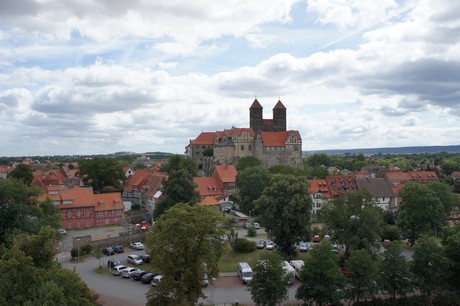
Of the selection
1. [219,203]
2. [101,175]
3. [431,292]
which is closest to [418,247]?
[431,292]

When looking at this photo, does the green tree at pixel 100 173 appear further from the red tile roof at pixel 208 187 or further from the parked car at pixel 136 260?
the parked car at pixel 136 260

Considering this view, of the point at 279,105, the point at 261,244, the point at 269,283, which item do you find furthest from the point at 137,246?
the point at 279,105

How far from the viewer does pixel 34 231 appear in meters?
36.9

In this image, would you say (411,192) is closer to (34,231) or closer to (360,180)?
(360,180)

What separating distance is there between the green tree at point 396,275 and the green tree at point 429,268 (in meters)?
1.02

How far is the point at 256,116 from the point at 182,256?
90463 mm

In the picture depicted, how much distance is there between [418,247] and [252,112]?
281 ft

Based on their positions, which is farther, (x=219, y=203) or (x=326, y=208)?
(x=219, y=203)

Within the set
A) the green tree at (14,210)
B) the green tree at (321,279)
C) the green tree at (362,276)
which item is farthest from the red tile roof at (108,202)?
the green tree at (362,276)

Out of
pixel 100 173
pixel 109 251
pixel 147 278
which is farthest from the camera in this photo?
pixel 100 173

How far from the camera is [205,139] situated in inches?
4564

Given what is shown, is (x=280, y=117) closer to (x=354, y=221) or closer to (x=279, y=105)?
(x=279, y=105)

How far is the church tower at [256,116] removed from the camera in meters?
114

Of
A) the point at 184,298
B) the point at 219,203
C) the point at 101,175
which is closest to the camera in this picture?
the point at 184,298
